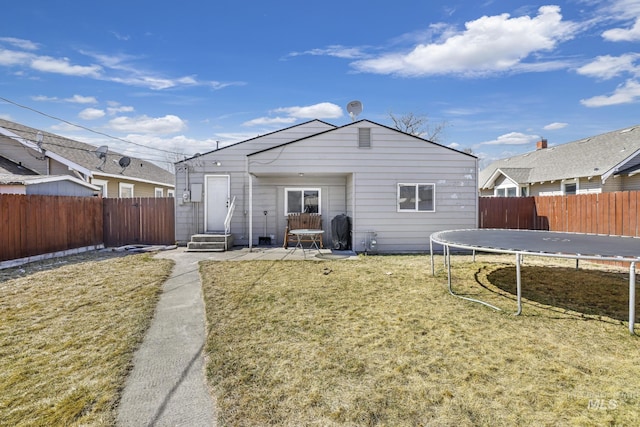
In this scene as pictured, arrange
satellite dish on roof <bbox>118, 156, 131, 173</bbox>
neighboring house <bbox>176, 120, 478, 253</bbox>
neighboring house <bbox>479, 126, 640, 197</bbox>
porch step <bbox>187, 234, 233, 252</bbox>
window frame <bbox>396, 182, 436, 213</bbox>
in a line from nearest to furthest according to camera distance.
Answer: neighboring house <bbox>176, 120, 478, 253</bbox> < window frame <bbox>396, 182, 436, 213</bbox> < porch step <bbox>187, 234, 233, 252</bbox> < neighboring house <bbox>479, 126, 640, 197</bbox> < satellite dish on roof <bbox>118, 156, 131, 173</bbox>

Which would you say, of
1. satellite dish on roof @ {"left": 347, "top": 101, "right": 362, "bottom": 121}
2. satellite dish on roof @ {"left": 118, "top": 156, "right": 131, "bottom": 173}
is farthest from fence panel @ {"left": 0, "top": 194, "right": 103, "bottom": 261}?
satellite dish on roof @ {"left": 347, "top": 101, "right": 362, "bottom": 121}

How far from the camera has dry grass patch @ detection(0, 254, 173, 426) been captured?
7.61ft

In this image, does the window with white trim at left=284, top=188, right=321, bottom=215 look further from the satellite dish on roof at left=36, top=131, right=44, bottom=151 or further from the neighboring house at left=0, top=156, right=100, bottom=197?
the satellite dish on roof at left=36, top=131, right=44, bottom=151

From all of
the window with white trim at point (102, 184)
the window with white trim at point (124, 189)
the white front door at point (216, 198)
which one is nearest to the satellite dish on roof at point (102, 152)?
the window with white trim at point (124, 189)

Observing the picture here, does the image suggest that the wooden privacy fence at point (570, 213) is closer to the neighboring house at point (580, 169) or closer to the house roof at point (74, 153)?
the neighboring house at point (580, 169)

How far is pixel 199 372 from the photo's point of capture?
2.87m

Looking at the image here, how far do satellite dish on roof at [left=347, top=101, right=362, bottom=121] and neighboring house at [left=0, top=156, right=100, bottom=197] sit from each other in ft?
34.1

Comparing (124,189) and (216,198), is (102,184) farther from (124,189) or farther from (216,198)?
(216,198)

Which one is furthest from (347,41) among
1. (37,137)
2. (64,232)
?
(37,137)

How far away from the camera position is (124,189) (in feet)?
54.1

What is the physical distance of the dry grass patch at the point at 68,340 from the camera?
2.32 metres

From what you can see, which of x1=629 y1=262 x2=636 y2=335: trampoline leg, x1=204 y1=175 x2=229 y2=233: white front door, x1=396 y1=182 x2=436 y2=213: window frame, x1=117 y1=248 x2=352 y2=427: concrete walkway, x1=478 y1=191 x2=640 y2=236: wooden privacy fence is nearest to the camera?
x1=117 y1=248 x2=352 y2=427: concrete walkway

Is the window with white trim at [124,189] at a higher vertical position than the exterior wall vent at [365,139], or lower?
lower

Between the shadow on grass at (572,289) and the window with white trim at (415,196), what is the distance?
312 cm
